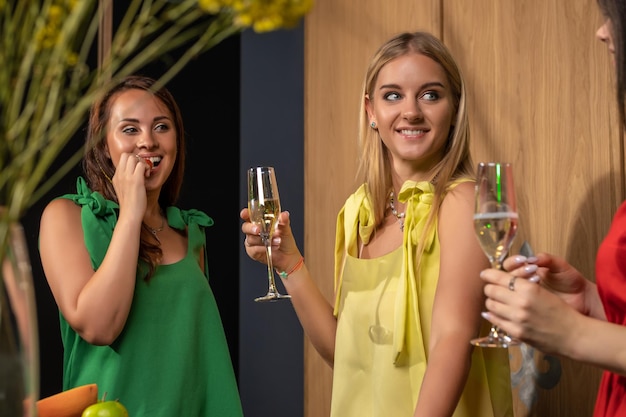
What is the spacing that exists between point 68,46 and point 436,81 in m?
1.33

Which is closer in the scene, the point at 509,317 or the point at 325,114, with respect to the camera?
the point at 509,317

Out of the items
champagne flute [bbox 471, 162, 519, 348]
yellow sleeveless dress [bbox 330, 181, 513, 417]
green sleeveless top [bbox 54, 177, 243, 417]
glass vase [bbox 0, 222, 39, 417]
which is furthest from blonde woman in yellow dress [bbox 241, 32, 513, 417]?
glass vase [bbox 0, 222, 39, 417]

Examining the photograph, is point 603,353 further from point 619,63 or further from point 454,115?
point 454,115

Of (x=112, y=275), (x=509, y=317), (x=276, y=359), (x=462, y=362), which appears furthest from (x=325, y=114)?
(x=509, y=317)

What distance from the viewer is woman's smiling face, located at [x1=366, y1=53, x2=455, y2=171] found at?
1.87m

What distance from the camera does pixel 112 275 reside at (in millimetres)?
1946

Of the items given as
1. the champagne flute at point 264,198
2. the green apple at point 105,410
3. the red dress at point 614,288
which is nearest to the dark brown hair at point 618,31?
the red dress at point 614,288

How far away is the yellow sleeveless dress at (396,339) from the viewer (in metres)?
1.76

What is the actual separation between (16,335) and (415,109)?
131 cm

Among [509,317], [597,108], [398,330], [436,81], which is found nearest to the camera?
[509,317]

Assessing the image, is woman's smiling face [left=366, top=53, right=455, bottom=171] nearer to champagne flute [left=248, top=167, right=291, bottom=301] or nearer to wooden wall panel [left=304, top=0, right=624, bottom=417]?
champagne flute [left=248, top=167, right=291, bottom=301]

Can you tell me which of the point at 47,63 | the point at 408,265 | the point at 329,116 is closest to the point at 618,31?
the point at 408,265

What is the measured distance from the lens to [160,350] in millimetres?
2059

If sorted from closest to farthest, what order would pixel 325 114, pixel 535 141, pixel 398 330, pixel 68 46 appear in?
pixel 68 46 → pixel 398 330 → pixel 535 141 → pixel 325 114
